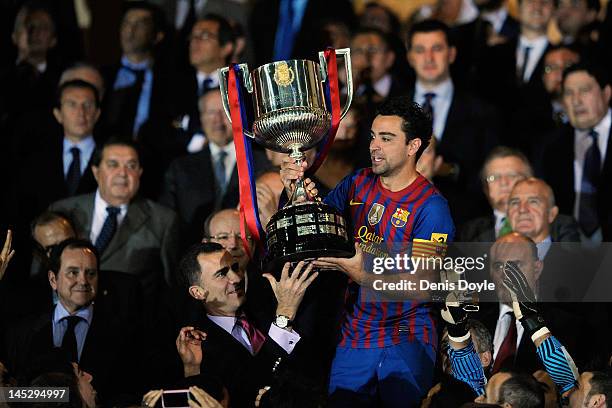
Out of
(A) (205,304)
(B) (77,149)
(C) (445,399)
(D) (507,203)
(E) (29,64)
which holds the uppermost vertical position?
(E) (29,64)

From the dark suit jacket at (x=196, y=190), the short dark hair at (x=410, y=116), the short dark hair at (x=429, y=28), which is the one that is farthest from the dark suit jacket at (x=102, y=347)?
the short dark hair at (x=429, y=28)

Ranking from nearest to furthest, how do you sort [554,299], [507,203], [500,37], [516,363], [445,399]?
[445,399] < [516,363] < [554,299] < [507,203] < [500,37]

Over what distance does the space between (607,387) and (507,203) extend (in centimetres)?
226

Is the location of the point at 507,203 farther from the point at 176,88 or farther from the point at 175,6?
the point at 175,6

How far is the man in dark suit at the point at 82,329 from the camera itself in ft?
22.8

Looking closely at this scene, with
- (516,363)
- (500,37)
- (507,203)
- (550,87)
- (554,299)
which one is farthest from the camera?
(500,37)

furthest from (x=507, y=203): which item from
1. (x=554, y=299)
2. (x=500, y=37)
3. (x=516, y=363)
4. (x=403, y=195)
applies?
(x=500, y=37)

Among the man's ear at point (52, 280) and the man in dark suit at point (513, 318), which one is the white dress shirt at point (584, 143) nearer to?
the man in dark suit at point (513, 318)

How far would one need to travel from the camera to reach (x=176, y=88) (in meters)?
9.75

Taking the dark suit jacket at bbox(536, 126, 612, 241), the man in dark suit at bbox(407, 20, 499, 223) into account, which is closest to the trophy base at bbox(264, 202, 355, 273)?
the man in dark suit at bbox(407, 20, 499, 223)

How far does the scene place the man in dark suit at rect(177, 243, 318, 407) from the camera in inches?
243

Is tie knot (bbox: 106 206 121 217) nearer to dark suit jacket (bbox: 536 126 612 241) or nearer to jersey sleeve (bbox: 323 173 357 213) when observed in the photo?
jersey sleeve (bbox: 323 173 357 213)

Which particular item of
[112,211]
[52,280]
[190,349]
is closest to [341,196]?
[190,349]

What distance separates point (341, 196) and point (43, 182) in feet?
10.4
